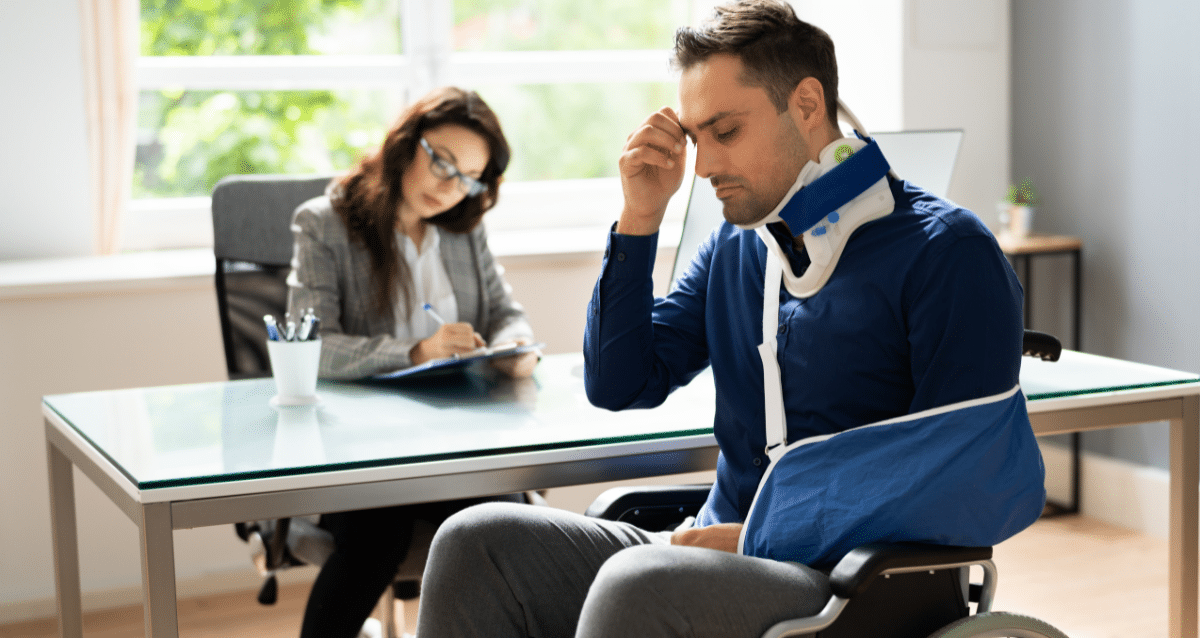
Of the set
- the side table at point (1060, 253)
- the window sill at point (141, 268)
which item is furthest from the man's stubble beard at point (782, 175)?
the side table at point (1060, 253)

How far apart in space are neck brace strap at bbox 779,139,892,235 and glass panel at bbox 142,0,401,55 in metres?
2.46

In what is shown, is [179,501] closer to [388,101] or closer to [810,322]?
[810,322]

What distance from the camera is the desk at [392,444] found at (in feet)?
4.39

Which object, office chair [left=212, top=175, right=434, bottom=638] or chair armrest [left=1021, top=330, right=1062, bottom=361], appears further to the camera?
office chair [left=212, top=175, right=434, bottom=638]

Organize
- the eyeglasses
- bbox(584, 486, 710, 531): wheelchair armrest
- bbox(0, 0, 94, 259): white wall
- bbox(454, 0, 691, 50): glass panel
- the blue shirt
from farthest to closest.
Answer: bbox(454, 0, 691, 50): glass panel
bbox(0, 0, 94, 259): white wall
the eyeglasses
bbox(584, 486, 710, 531): wheelchair armrest
the blue shirt

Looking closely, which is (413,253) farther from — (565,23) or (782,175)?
(565,23)

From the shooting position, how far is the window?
10.9 feet

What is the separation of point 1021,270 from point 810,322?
238cm

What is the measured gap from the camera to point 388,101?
3.57 metres

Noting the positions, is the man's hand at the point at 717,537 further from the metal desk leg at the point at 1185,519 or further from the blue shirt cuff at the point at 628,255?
the metal desk leg at the point at 1185,519

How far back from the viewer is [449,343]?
6.46 feet

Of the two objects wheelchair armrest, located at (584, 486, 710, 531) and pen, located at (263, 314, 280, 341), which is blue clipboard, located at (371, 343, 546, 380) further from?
wheelchair armrest, located at (584, 486, 710, 531)

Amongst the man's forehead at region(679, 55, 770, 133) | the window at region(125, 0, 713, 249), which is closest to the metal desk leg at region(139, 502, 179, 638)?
the man's forehead at region(679, 55, 770, 133)

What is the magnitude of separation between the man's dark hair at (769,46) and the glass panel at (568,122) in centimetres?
240
